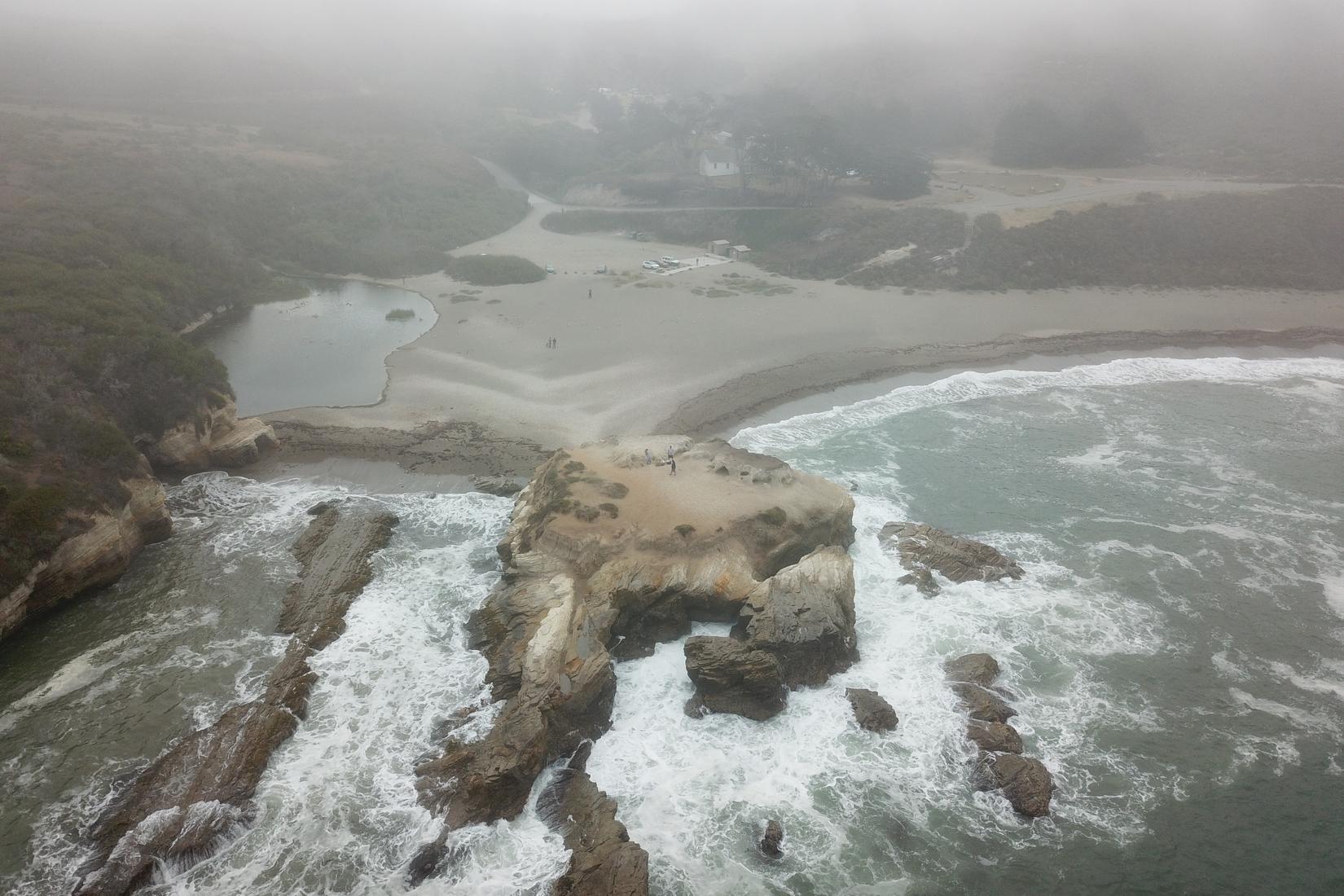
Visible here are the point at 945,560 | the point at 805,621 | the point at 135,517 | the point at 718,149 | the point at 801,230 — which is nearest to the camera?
the point at 805,621

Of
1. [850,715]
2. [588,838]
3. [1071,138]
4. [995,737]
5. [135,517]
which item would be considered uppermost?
[1071,138]

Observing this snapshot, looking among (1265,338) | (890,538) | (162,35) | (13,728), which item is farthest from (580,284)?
(162,35)

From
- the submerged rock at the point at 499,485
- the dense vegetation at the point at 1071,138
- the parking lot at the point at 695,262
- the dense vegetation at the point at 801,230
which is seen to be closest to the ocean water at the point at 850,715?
the submerged rock at the point at 499,485

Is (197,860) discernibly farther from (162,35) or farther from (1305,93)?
(162,35)

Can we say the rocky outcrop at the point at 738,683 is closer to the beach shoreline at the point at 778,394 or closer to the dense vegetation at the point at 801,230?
the beach shoreline at the point at 778,394

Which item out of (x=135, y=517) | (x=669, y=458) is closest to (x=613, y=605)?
(x=669, y=458)

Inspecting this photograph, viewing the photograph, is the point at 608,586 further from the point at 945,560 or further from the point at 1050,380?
the point at 1050,380

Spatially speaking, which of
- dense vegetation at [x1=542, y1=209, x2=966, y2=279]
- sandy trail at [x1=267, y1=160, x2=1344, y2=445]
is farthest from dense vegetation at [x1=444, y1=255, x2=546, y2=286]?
dense vegetation at [x1=542, y1=209, x2=966, y2=279]
